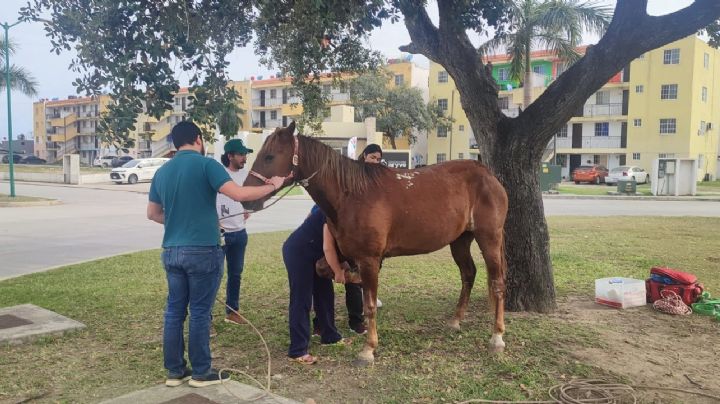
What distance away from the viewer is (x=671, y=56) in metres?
43.3

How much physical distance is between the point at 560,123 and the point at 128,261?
7.72 metres

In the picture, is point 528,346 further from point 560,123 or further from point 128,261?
point 128,261

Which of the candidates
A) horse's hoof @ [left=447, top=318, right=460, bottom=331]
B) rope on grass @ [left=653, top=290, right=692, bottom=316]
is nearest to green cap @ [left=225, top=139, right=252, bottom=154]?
horse's hoof @ [left=447, top=318, right=460, bottom=331]

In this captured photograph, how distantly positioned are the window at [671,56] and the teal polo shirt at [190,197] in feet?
157

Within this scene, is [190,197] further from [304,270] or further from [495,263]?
[495,263]

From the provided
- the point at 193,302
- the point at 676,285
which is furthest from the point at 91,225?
the point at 676,285

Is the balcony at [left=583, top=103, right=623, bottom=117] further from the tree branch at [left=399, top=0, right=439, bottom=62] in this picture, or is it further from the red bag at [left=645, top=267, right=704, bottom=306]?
the tree branch at [left=399, top=0, right=439, bottom=62]

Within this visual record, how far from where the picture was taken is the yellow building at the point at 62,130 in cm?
8500

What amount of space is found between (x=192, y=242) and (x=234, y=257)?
203 cm

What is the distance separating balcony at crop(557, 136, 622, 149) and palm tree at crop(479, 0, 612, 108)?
2496cm

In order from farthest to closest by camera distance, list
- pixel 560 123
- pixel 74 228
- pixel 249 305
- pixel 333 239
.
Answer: pixel 74 228, pixel 249 305, pixel 560 123, pixel 333 239

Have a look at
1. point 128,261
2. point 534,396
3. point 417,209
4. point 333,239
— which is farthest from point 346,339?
point 128,261

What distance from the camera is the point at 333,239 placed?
481cm

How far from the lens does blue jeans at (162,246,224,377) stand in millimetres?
4047
